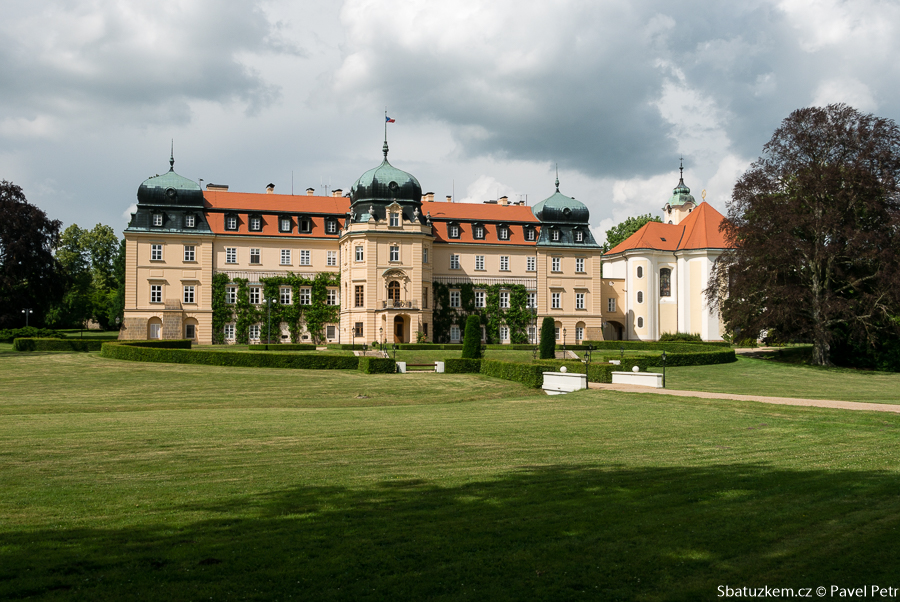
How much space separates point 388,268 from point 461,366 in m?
21.5

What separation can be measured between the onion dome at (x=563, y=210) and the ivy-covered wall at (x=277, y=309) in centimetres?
2054

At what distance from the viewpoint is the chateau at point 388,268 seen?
54.4 meters

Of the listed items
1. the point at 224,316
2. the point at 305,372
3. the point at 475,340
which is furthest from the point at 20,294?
the point at 475,340

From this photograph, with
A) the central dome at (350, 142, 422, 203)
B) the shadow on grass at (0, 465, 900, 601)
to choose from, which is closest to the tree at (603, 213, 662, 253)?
the central dome at (350, 142, 422, 203)

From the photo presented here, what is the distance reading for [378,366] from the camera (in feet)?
108

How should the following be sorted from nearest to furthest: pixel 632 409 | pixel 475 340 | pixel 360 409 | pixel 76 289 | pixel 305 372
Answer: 1. pixel 632 409
2. pixel 360 409
3. pixel 305 372
4. pixel 475 340
5. pixel 76 289

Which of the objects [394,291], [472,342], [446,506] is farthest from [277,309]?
[446,506]

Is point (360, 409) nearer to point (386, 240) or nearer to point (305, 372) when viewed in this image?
point (305, 372)

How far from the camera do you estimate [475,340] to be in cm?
3647

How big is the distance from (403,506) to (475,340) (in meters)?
28.4

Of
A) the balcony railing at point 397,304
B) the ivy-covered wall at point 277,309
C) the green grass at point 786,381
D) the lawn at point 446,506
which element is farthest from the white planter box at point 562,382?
the ivy-covered wall at point 277,309

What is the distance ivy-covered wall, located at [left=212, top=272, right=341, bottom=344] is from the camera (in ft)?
183

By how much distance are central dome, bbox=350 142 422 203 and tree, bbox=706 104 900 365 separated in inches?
1023

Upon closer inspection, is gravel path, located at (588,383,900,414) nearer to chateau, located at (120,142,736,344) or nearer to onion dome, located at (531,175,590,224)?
chateau, located at (120,142,736,344)
